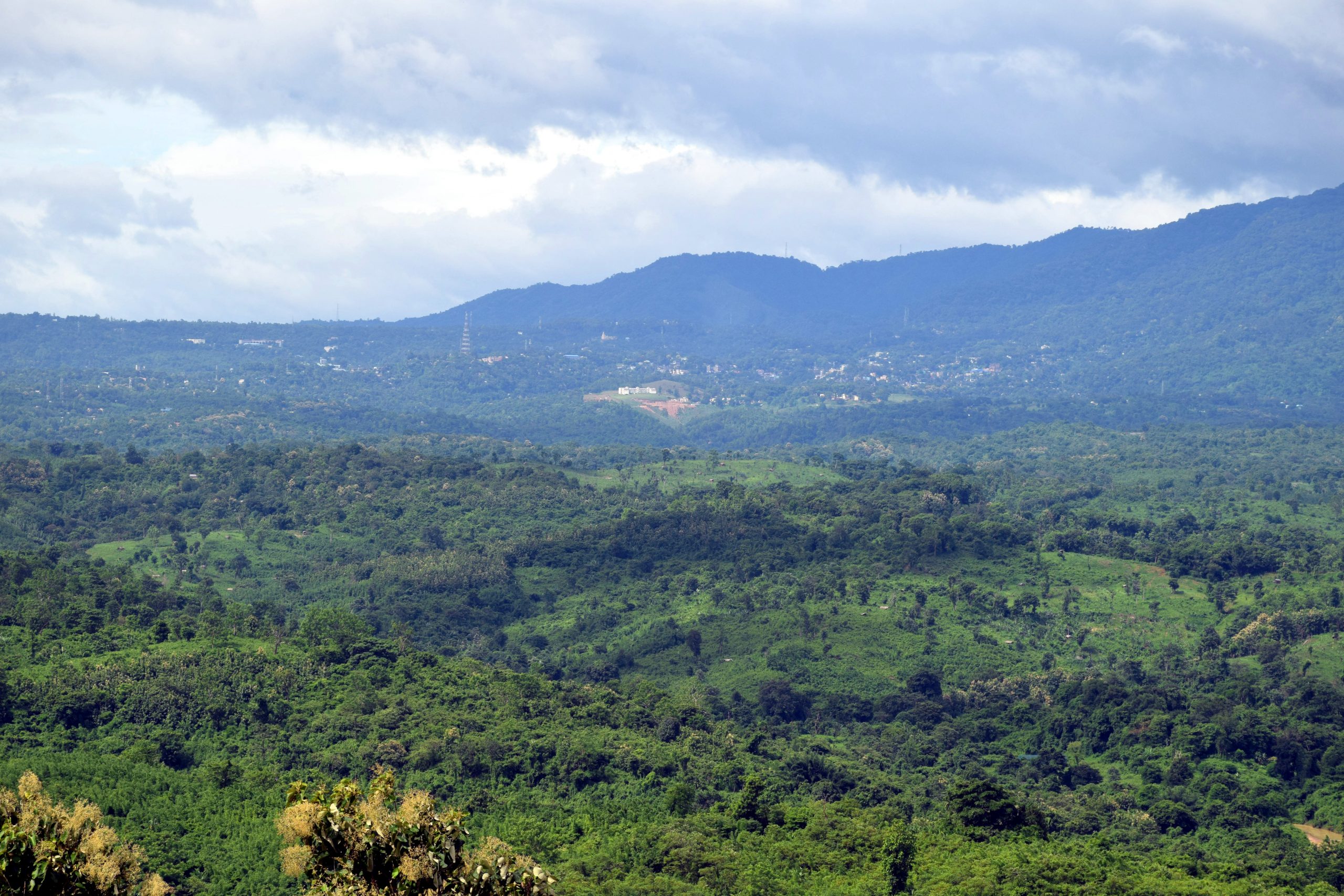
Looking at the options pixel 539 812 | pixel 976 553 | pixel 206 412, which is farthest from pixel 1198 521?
pixel 206 412

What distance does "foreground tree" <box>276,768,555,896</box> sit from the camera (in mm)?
18297

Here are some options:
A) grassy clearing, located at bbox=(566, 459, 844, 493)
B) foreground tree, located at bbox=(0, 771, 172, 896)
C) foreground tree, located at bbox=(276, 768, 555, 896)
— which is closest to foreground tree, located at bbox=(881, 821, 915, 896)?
foreground tree, located at bbox=(276, 768, 555, 896)

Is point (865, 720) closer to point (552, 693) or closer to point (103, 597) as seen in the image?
point (552, 693)

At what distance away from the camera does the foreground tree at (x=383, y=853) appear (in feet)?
60.0

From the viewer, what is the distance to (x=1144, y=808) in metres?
55.3

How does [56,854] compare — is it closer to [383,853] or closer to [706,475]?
[383,853]

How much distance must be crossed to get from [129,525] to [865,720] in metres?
62.0

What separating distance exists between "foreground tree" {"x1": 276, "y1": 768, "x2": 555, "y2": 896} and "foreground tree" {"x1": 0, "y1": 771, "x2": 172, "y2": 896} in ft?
6.93

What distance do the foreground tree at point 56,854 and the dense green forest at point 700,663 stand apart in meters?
19.4

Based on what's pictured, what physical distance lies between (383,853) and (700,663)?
62326 mm

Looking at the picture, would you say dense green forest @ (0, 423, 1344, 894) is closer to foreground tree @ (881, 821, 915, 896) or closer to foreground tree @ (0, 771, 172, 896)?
foreground tree @ (881, 821, 915, 896)

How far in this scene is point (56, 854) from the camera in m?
17.8

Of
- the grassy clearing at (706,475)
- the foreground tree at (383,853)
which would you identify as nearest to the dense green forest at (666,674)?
the foreground tree at (383,853)

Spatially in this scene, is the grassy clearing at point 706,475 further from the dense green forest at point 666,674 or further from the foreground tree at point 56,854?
the foreground tree at point 56,854
